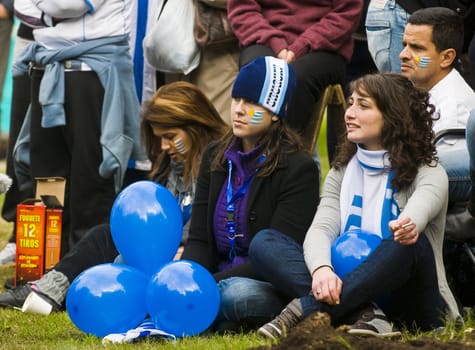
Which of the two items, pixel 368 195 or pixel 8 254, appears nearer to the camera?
pixel 368 195

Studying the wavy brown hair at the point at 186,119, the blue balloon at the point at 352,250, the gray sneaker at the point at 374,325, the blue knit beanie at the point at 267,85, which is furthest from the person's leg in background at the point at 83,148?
the gray sneaker at the point at 374,325

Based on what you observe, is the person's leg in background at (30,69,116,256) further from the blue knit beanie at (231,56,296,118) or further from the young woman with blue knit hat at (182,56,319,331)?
the blue knit beanie at (231,56,296,118)

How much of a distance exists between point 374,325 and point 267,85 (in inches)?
55.2

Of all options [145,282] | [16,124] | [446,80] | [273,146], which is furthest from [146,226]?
[16,124]

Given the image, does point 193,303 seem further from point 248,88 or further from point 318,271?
point 248,88

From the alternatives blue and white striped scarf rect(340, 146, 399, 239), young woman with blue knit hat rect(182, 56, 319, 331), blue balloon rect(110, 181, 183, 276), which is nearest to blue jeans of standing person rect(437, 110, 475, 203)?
blue and white striped scarf rect(340, 146, 399, 239)

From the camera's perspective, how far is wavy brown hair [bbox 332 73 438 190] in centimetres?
497

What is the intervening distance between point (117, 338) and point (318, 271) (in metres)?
0.92

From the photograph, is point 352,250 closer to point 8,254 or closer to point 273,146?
point 273,146

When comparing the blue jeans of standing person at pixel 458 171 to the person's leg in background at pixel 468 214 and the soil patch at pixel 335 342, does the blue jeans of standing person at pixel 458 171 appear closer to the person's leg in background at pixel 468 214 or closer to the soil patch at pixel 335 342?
the person's leg in background at pixel 468 214

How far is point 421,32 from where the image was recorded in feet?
19.0

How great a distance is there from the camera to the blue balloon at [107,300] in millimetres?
4867

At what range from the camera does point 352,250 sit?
4.79m

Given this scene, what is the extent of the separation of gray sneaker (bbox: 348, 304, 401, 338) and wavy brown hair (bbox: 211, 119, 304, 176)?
96 centimetres
